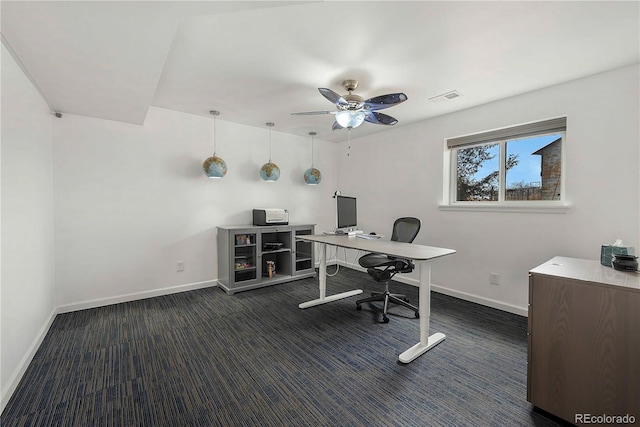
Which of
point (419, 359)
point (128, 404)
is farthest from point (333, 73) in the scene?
point (128, 404)

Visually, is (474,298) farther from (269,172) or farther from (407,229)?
(269,172)

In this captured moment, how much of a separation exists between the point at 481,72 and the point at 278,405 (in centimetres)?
314

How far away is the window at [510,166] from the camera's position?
296 centimetres

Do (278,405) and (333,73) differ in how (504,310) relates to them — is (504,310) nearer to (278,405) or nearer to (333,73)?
(278,405)

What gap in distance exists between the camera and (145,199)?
3561 mm

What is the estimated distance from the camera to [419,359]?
7.32 ft

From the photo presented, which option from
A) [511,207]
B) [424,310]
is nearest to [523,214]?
[511,207]

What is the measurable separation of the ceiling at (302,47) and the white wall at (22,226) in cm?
26

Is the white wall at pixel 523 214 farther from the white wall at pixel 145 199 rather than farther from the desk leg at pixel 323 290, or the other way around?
the white wall at pixel 145 199

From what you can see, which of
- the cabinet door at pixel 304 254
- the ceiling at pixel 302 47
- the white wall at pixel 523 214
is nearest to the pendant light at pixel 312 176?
the cabinet door at pixel 304 254

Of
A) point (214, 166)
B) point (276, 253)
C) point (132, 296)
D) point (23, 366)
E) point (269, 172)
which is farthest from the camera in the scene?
point (276, 253)

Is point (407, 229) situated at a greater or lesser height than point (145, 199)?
lesser

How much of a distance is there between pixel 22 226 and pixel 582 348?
376cm

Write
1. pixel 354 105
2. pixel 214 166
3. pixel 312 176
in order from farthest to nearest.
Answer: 1. pixel 312 176
2. pixel 214 166
3. pixel 354 105
